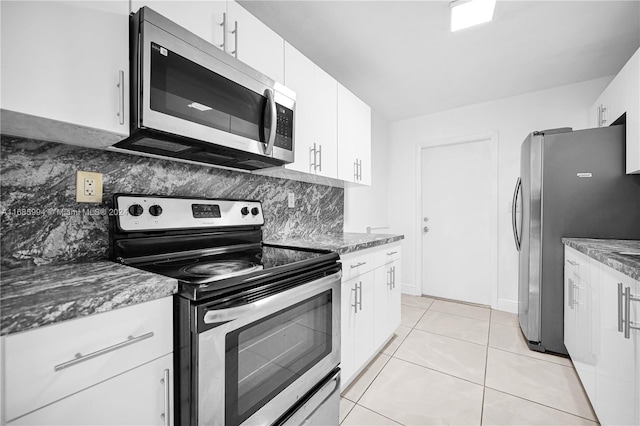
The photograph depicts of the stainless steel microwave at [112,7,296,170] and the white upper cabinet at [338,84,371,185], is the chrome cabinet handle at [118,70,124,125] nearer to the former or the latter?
the stainless steel microwave at [112,7,296,170]

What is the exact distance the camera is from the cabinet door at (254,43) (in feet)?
4.43

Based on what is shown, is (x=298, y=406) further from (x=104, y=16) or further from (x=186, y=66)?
(x=104, y=16)

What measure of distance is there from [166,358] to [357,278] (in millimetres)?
1217

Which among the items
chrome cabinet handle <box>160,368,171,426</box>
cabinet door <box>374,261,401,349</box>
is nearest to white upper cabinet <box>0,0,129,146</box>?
chrome cabinet handle <box>160,368,171,426</box>

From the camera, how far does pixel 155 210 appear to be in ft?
4.29

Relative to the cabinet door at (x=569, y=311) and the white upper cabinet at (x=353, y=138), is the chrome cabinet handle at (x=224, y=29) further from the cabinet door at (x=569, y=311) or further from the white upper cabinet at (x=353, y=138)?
the cabinet door at (x=569, y=311)

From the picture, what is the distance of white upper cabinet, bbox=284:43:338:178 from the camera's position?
1.76m

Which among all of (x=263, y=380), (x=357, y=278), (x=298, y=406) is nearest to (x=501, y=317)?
(x=357, y=278)

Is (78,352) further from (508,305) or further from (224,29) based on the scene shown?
(508,305)

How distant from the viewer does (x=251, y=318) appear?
991 millimetres

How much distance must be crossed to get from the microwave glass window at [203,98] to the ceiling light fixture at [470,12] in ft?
4.62

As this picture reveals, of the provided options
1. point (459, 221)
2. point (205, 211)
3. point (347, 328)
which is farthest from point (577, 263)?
point (205, 211)

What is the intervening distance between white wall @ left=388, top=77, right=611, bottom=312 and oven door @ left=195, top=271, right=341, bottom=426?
107 inches

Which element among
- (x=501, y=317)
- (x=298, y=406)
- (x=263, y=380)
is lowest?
(x=501, y=317)
